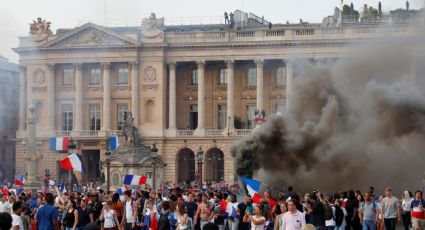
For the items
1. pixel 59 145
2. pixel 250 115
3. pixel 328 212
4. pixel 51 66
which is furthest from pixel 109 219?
pixel 51 66

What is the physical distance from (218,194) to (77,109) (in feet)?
208

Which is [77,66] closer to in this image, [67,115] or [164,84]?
[67,115]

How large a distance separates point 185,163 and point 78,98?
1143cm

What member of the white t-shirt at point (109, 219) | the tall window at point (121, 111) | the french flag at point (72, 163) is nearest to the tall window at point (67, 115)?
the tall window at point (121, 111)

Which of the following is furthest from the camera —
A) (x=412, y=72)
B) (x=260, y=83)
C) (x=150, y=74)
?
(x=150, y=74)

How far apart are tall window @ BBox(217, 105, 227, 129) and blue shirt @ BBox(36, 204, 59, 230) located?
6601 cm

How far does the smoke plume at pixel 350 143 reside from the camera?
43.3m

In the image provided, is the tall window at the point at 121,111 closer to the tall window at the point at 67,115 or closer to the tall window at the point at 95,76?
the tall window at the point at 95,76

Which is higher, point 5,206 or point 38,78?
point 38,78

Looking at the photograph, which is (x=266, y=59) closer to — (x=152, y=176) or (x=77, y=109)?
(x=77, y=109)

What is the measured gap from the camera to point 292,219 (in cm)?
1962

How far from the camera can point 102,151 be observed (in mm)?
87812

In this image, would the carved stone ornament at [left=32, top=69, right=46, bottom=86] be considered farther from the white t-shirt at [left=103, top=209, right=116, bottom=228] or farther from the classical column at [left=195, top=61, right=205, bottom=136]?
the white t-shirt at [left=103, top=209, right=116, bottom=228]

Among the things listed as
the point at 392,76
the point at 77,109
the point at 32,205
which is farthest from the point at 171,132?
the point at 32,205
